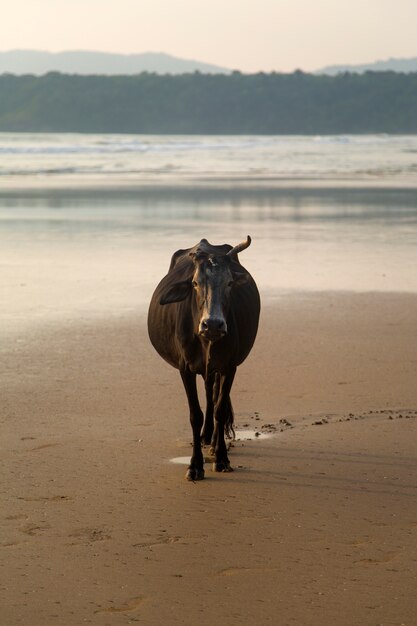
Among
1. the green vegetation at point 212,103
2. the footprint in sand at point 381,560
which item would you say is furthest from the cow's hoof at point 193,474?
the green vegetation at point 212,103

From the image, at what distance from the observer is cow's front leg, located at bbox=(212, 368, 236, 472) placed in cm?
746

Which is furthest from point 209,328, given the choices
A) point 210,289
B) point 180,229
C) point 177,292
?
point 180,229

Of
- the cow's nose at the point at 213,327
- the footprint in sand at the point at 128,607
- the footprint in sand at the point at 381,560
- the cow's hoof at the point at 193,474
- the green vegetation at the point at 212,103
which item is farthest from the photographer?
the green vegetation at the point at 212,103

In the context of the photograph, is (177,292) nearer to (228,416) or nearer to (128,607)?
(228,416)

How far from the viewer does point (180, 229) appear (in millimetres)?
22094

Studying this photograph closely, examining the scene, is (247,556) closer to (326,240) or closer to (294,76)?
(326,240)

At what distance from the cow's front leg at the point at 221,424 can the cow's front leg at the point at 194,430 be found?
13cm

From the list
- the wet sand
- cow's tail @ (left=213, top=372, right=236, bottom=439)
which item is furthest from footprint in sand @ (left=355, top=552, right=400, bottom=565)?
cow's tail @ (left=213, top=372, right=236, bottom=439)

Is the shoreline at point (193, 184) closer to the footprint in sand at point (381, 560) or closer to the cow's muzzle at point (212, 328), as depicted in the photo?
the cow's muzzle at point (212, 328)

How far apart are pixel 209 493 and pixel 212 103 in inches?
5605

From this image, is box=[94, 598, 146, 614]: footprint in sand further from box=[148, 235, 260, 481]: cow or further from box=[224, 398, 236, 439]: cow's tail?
box=[224, 398, 236, 439]: cow's tail

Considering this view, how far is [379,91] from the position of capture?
150000 millimetres

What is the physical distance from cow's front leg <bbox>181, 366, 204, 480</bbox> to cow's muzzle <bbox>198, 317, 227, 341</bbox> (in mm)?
623

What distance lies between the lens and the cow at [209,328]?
7090 mm
